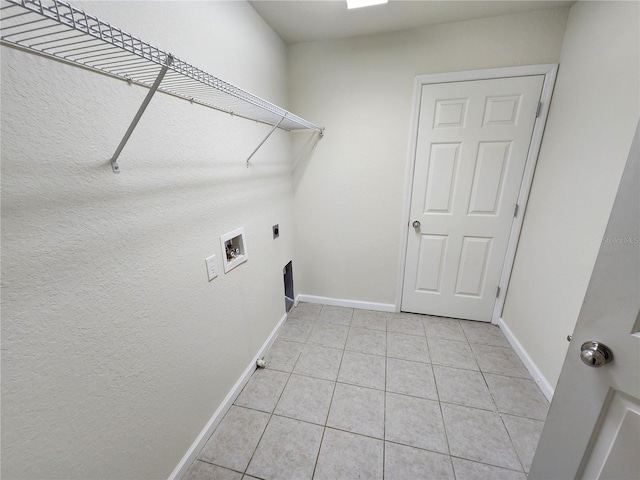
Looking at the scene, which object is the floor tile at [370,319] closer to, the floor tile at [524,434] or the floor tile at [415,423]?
the floor tile at [415,423]

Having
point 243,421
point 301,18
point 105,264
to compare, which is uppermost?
point 301,18

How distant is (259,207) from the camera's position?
1807mm

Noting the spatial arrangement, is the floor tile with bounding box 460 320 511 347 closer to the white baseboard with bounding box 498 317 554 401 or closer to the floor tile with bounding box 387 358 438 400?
the white baseboard with bounding box 498 317 554 401

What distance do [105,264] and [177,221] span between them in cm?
33

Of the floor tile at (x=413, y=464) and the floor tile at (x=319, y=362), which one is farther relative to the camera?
the floor tile at (x=319, y=362)

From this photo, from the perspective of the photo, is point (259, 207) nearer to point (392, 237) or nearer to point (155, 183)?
point (155, 183)

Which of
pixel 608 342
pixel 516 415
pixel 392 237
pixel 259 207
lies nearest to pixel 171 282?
pixel 259 207

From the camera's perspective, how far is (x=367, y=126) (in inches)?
83.7

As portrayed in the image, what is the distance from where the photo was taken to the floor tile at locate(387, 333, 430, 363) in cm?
197

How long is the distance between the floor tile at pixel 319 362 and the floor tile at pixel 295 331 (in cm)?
13

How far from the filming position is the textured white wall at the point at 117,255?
2.09 feet

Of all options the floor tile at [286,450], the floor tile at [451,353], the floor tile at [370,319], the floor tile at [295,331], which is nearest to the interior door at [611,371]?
the floor tile at [286,450]

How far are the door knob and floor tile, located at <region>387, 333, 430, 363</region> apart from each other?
136 cm

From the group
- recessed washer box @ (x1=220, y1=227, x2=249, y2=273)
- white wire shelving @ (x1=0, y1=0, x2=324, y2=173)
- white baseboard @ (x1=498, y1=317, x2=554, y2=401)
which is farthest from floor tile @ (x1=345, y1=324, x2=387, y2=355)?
white wire shelving @ (x1=0, y1=0, x2=324, y2=173)
